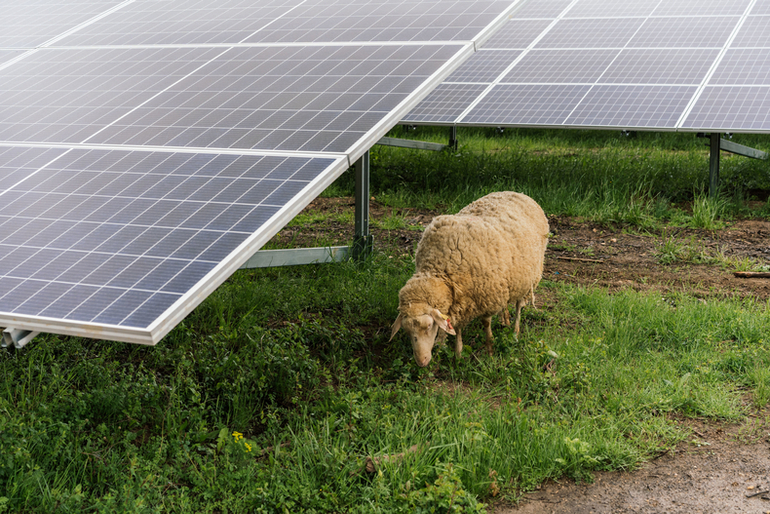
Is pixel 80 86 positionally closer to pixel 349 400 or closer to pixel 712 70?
pixel 349 400

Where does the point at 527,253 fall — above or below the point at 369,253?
above

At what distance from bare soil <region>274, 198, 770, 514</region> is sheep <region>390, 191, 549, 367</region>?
1.44 m

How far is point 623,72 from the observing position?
1156 centimetres

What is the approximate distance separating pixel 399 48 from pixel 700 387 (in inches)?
148

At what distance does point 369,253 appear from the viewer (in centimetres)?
766

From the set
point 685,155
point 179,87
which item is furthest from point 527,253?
point 685,155

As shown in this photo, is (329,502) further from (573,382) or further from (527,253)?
(527,253)

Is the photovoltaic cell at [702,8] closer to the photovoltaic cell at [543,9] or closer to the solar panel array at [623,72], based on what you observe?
the solar panel array at [623,72]

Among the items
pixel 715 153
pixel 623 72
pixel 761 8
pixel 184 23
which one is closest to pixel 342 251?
pixel 184 23

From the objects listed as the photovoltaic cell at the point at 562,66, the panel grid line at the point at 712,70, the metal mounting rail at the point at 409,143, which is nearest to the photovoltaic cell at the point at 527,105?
the photovoltaic cell at the point at 562,66

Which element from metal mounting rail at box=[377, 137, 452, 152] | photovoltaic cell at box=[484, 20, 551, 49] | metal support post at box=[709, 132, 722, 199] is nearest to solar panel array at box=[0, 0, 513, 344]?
metal mounting rail at box=[377, 137, 452, 152]

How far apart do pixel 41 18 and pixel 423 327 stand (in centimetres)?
790

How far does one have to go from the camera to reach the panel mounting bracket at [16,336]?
3.50 m

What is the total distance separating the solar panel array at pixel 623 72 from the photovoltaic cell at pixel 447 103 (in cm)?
2
